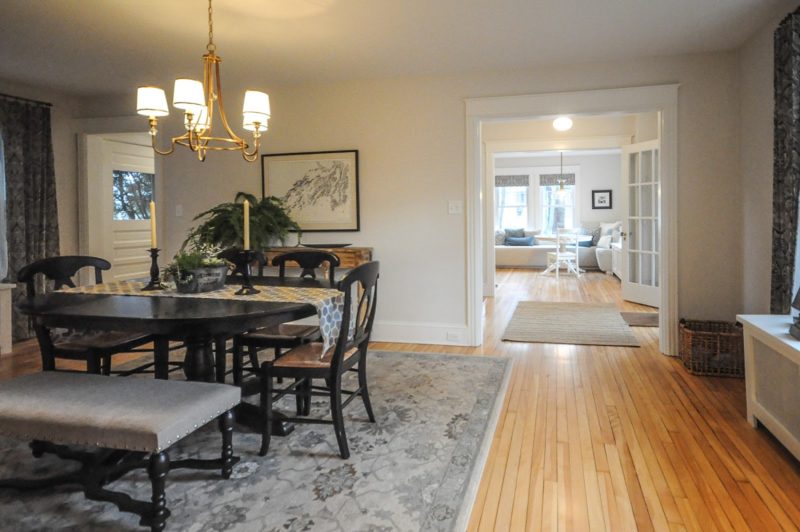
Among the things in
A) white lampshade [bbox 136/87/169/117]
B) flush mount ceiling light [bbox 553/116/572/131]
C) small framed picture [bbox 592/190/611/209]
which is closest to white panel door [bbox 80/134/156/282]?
white lampshade [bbox 136/87/169/117]

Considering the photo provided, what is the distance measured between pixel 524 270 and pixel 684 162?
6471 mm

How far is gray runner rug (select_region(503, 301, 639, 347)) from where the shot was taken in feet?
15.1

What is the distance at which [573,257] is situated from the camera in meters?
9.29

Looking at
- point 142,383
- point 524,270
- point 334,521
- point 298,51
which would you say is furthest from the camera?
point 524,270

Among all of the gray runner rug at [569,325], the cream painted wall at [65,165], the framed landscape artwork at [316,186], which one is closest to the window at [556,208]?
the gray runner rug at [569,325]

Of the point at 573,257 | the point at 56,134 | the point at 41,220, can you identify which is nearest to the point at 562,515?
the point at 41,220

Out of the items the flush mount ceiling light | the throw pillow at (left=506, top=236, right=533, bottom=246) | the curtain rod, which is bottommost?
the throw pillow at (left=506, top=236, right=533, bottom=246)

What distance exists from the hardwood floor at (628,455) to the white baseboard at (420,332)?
0.67 m

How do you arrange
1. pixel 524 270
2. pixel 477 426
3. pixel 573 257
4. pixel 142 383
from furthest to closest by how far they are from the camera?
pixel 524 270 → pixel 573 257 → pixel 477 426 → pixel 142 383

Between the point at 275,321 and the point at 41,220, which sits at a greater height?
the point at 41,220

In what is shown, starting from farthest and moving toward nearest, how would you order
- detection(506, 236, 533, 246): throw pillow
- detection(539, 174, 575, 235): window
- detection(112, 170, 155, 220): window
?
detection(539, 174, 575, 235): window → detection(506, 236, 533, 246): throw pillow → detection(112, 170, 155, 220): window

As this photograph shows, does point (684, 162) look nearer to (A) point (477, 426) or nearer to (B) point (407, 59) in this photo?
(B) point (407, 59)

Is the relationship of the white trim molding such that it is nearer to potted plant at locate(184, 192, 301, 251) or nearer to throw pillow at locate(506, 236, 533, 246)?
potted plant at locate(184, 192, 301, 251)

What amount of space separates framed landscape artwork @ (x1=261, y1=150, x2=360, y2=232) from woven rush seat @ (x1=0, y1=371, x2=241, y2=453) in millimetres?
2811
